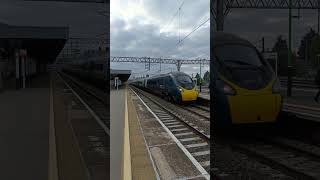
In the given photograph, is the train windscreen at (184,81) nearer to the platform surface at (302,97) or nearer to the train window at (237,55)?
the train window at (237,55)

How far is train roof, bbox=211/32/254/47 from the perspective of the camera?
10.7 feet

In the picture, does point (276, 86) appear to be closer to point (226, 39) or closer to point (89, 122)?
point (226, 39)

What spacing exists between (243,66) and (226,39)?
36cm

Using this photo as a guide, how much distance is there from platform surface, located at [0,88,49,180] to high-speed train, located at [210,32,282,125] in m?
1.61

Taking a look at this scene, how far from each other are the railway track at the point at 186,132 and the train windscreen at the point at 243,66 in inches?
68.9

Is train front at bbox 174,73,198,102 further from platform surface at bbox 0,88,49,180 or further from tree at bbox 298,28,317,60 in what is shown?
platform surface at bbox 0,88,49,180

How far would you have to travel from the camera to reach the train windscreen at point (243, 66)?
3358 millimetres

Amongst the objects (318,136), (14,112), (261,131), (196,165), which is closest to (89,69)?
(14,112)

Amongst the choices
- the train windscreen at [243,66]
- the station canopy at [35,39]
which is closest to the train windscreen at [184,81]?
the train windscreen at [243,66]

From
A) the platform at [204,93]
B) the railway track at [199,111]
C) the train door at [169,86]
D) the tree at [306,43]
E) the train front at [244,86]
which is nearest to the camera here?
the tree at [306,43]

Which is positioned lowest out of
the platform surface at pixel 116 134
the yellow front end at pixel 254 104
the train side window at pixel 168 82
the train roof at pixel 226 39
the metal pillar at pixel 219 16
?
the platform surface at pixel 116 134

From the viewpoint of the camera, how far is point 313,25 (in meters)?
3.17

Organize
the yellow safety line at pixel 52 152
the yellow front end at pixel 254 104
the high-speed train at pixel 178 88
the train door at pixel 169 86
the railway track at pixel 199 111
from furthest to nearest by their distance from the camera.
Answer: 1. the train door at pixel 169 86
2. the high-speed train at pixel 178 88
3. the railway track at pixel 199 111
4. the yellow front end at pixel 254 104
5. the yellow safety line at pixel 52 152

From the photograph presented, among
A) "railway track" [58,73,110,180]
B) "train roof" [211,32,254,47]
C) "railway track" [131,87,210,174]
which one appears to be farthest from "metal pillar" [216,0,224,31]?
"railway track" [131,87,210,174]
